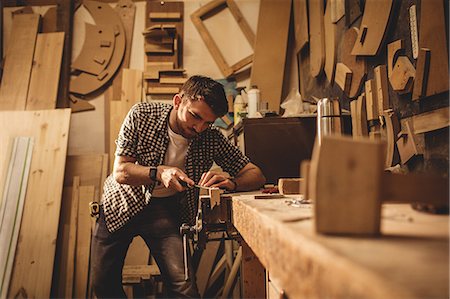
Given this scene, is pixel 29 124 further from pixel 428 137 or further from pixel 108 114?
pixel 428 137

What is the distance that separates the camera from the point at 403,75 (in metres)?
1.80

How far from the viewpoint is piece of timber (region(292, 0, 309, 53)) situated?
3.47 metres

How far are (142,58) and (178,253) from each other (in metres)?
2.46

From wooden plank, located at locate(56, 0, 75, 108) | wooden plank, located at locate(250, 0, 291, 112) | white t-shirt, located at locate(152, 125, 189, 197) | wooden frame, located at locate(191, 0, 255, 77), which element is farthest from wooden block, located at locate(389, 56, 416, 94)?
wooden plank, located at locate(56, 0, 75, 108)

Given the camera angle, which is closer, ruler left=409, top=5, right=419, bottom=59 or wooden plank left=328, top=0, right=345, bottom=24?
ruler left=409, top=5, right=419, bottom=59

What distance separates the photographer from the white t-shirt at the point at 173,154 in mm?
2365

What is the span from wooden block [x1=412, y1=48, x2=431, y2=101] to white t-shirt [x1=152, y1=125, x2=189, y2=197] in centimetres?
127

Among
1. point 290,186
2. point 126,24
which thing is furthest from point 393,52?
point 126,24

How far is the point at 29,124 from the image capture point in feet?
11.8

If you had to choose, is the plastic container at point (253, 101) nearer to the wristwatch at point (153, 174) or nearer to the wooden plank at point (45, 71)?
the wristwatch at point (153, 174)

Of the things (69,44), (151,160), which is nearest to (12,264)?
(151,160)

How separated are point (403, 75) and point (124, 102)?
8.84ft

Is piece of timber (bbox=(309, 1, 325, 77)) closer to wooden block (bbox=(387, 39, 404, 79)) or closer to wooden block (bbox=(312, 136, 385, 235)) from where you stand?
wooden block (bbox=(387, 39, 404, 79))

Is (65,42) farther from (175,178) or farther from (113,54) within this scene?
(175,178)
